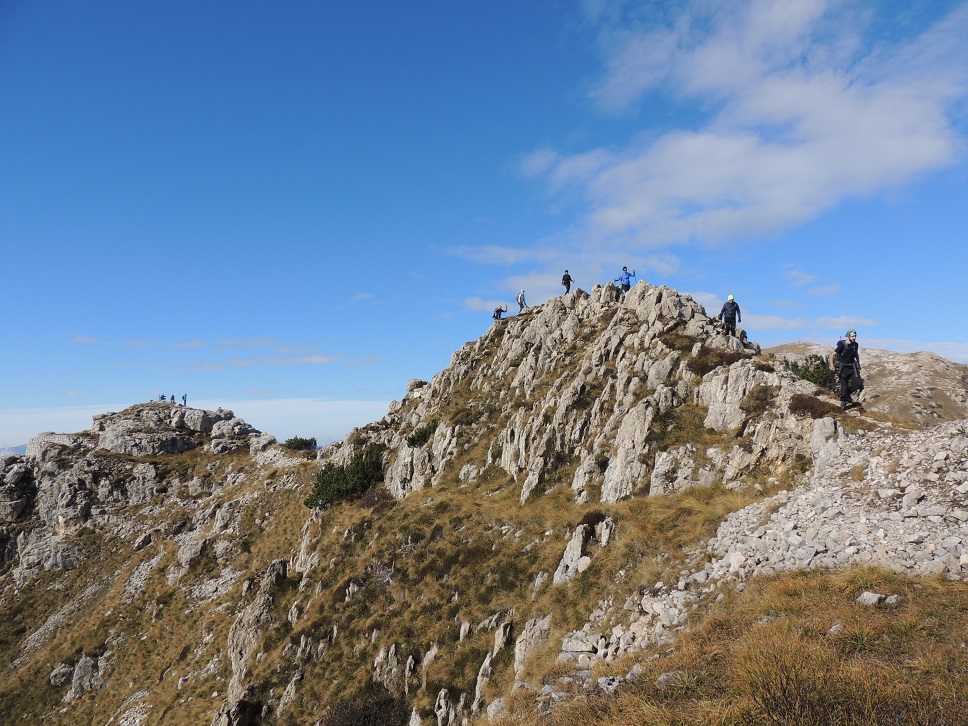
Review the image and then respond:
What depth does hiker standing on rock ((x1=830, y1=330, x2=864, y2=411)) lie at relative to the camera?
24.7 meters

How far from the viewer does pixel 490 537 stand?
33875 millimetres

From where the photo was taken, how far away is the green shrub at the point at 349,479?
49.4 meters

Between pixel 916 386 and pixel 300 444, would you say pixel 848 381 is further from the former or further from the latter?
pixel 916 386

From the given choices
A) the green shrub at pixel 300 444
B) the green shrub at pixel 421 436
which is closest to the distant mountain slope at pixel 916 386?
the green shrub at pixel 421 436

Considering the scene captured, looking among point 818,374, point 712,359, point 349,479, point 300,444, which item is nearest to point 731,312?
point 712,359

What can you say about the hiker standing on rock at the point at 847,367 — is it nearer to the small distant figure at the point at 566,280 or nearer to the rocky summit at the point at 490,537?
the rocky summit at the point at 490,537

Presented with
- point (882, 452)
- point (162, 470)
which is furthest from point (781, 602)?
point (162, 470)

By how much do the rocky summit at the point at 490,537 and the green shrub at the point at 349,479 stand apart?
0.26 m

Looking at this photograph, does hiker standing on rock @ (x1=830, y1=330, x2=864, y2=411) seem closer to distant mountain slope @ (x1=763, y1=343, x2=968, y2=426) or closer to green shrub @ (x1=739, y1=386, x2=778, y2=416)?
green shrub @ (x1=739, y1=386, x2=778, y2=416)

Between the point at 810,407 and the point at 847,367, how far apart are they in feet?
9.40

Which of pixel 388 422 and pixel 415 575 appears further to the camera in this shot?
pixel 388 422

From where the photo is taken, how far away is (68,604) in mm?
57844

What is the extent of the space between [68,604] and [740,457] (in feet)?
261

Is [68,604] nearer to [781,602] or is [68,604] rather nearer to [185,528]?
[185,528]
